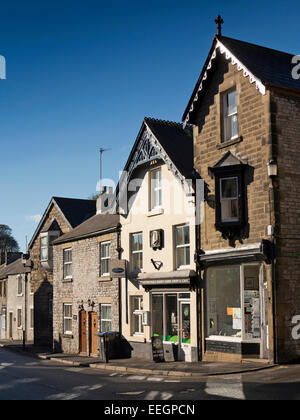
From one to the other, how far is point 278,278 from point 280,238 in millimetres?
1278

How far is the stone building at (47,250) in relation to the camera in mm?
37666

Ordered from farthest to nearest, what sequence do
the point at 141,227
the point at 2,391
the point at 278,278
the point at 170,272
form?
the point at 141,227, the point at 170,272, the point at 278,278, the point at 2,391

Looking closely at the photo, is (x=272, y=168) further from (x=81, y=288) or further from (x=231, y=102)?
(x=81, y=288)

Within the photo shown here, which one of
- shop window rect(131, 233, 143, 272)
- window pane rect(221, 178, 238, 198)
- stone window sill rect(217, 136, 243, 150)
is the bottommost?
shop window rect(131, 233, 143, 272)

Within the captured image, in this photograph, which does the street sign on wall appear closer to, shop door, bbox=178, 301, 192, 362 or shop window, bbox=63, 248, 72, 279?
shop door, bbox=178, 301, 192, 362

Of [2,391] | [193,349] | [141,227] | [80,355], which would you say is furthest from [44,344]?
[2,391]

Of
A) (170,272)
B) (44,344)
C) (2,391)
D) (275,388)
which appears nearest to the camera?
(275,388)

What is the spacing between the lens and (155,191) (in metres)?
23.8

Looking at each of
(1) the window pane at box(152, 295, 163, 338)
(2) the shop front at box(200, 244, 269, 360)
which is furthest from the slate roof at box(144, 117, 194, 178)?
(1) the window pane at box(152, 295, 163, 338)

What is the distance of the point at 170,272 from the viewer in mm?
21953

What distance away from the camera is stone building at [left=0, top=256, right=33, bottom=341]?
42656 mm

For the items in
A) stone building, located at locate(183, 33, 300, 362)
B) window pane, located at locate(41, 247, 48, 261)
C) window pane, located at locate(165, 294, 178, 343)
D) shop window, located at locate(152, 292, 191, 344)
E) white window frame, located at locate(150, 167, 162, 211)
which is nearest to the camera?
stone building, located at locate(183, 33, 300, 362)

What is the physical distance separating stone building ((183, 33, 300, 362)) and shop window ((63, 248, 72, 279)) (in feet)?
42.2
